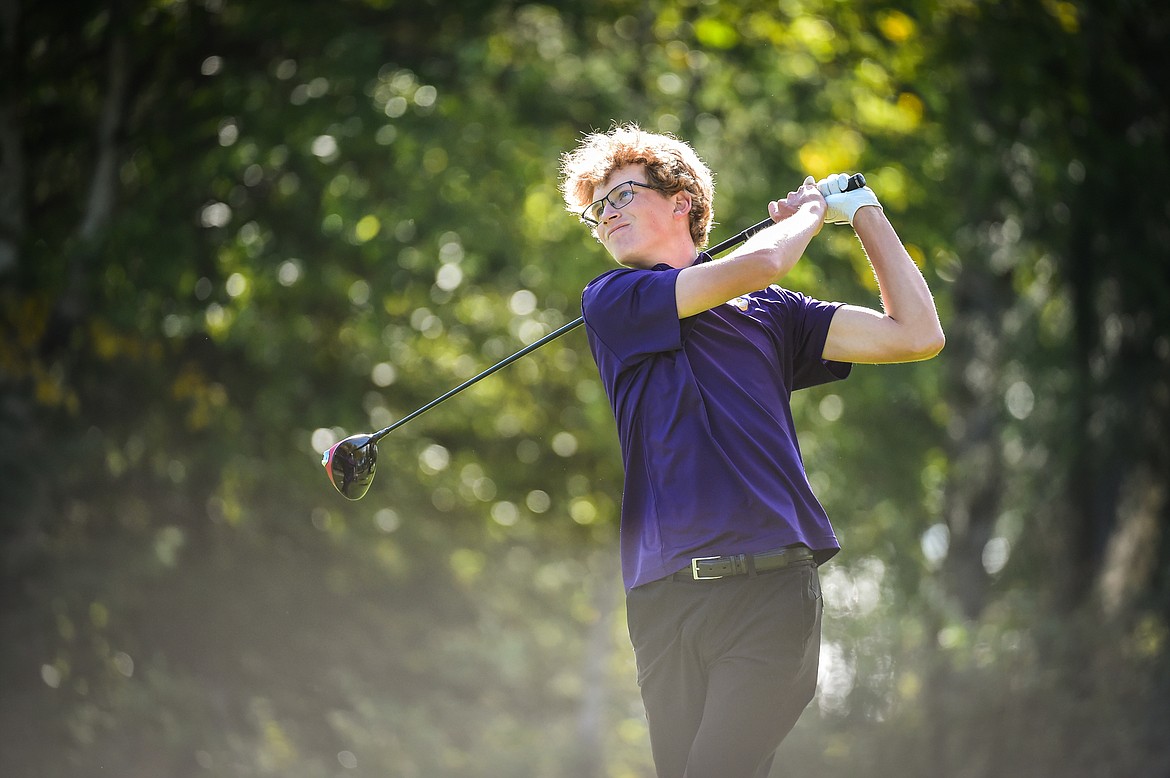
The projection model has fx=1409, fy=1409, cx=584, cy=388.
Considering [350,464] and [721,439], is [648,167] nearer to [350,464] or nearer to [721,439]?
[721,439]

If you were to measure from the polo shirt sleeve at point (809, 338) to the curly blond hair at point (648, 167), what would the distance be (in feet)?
1.01

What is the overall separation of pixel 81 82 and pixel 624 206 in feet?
30.1

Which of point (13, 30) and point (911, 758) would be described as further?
point (911, 758)

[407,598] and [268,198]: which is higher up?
[268,198]

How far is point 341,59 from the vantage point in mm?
9945

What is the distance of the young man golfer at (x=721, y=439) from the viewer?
9.17 ft

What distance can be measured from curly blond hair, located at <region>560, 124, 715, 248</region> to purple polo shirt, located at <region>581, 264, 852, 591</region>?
0.87ft

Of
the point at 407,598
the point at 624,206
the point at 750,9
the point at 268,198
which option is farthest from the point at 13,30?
the point at 624,206

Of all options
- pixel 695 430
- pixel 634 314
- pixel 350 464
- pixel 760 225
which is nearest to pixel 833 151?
pixel 350 464

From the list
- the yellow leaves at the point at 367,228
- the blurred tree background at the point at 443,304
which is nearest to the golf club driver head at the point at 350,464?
the blurred tree background at the point at 443,304

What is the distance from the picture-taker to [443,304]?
40.1ft

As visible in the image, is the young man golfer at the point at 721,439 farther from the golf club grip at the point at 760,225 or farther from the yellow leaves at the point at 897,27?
the yellow leaves at the point at 897,27

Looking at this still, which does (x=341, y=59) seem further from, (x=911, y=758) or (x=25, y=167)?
(x=911, y=758)

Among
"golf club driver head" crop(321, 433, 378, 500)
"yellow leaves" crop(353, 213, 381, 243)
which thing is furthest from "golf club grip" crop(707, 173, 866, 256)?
"yellow leaves" crop(353, 213, 381, 243)
